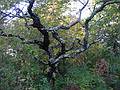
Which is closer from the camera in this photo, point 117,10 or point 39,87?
point 39,87

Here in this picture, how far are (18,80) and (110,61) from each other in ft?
9.04

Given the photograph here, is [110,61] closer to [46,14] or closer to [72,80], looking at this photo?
[72,80]

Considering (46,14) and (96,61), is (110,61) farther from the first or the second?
(46,14)

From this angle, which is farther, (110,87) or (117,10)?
(117,10)

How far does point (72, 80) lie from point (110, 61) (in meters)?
1.49

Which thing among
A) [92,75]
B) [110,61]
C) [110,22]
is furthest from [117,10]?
[92,75]

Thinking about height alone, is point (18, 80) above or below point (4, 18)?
below

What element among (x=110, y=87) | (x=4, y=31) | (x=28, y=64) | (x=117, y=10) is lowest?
(x=110, y=87)

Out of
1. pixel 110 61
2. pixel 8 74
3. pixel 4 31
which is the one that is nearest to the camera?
pixel 8 74

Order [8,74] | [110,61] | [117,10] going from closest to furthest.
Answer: [8,74] → [110,61] → [117,10]

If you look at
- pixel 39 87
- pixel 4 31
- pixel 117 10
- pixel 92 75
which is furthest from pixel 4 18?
pixel 117 10

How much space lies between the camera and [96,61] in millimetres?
10844

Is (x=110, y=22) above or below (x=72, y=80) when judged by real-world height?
above

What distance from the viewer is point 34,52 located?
1031 centimetres
